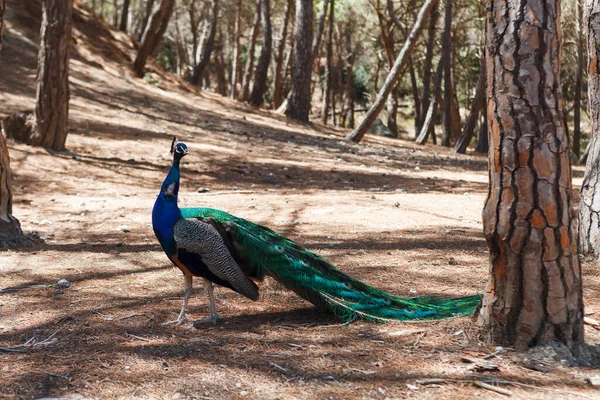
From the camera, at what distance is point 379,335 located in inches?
188

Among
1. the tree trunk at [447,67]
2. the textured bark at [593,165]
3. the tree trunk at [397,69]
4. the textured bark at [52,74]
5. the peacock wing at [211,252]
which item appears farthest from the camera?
the tree trunk at [447,67]

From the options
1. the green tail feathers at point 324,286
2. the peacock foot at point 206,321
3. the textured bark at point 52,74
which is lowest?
the peacock foot at point 206,321

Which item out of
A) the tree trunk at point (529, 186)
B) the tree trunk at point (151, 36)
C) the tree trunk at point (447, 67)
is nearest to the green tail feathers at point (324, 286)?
the tree trunk at point (529, 186)

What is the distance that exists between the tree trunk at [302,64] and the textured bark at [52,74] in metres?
8.80

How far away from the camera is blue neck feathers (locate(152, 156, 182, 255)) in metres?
5.02

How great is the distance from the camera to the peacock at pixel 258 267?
4973 mm

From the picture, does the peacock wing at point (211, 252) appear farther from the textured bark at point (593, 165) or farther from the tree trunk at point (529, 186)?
the textured bark at point (593, 165)

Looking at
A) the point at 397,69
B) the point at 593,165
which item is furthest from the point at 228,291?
the point at 397,69

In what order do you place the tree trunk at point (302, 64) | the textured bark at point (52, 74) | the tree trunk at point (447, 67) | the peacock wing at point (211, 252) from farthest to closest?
the tree trunk at point (447, 67), the tree trunk at point (302, 64), the textured bark at point (52, 74), the peacock wing at point (211, 252)

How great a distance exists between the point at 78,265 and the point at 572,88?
3654cm

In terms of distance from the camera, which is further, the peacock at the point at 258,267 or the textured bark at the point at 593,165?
the textured bark at the point at 593,165

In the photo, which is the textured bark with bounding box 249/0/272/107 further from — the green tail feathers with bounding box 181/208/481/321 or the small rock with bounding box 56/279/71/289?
the green tail feathers with bounding box 181/208/481/321

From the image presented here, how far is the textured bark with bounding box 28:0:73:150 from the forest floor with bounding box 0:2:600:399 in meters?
0.48

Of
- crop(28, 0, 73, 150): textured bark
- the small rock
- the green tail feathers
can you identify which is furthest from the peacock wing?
crop(28, 0, 73, 150): textured bark
